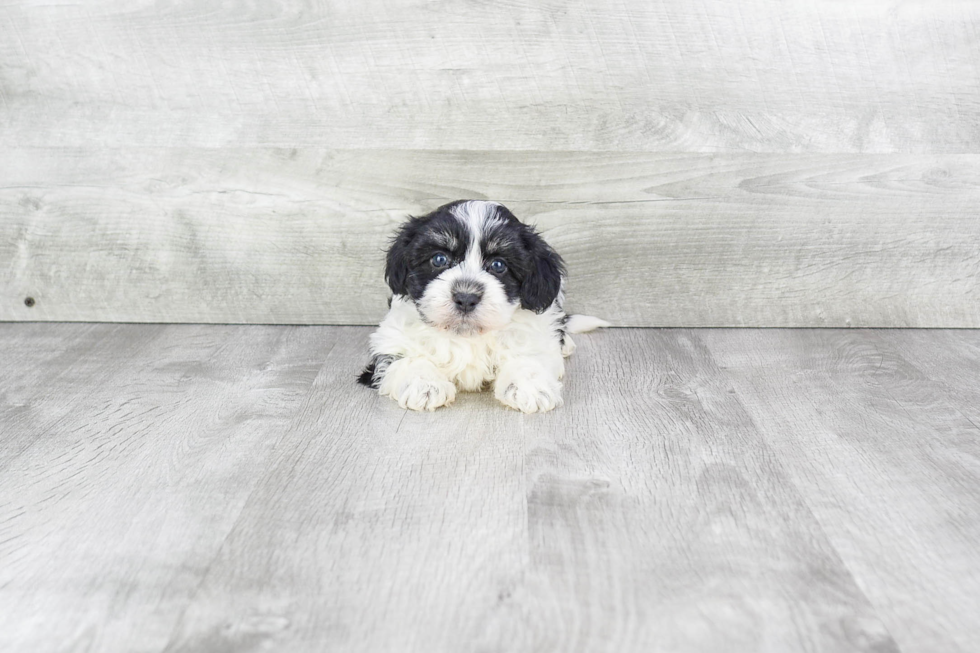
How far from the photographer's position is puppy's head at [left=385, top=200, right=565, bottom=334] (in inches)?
86.5

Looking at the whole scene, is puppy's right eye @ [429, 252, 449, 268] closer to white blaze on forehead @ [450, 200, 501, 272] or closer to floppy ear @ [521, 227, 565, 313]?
white blaze on forehead @ [450, 200, 501, 272]

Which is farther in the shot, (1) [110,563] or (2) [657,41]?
(2) [657,41]

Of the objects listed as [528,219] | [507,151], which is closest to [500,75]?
[507,151]

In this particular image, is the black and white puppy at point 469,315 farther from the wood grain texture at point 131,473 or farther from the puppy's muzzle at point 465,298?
the wood grain texture at point 131,473

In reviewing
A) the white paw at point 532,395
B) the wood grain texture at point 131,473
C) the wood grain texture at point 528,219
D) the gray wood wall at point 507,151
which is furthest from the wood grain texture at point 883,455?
the wood grain texture at point 131,473

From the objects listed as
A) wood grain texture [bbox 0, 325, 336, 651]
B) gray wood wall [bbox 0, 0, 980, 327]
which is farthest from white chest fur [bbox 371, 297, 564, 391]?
gray wood wall [bbox 0, 0, 980, 327]

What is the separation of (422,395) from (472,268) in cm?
36

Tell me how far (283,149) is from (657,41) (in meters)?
1.31

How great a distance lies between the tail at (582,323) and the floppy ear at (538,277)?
54 cm

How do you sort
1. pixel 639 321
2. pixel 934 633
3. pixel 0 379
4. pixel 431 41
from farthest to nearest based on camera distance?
1. pixel 639 321
2. pixel 431 41
3. pixel 0 379
4. pixel 934 633

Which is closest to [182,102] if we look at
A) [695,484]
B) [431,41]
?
[431,41]

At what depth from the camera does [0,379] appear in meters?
2.49

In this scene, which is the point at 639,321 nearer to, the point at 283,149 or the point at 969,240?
the point at 969,240

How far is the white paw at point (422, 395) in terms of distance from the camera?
2.24 m
